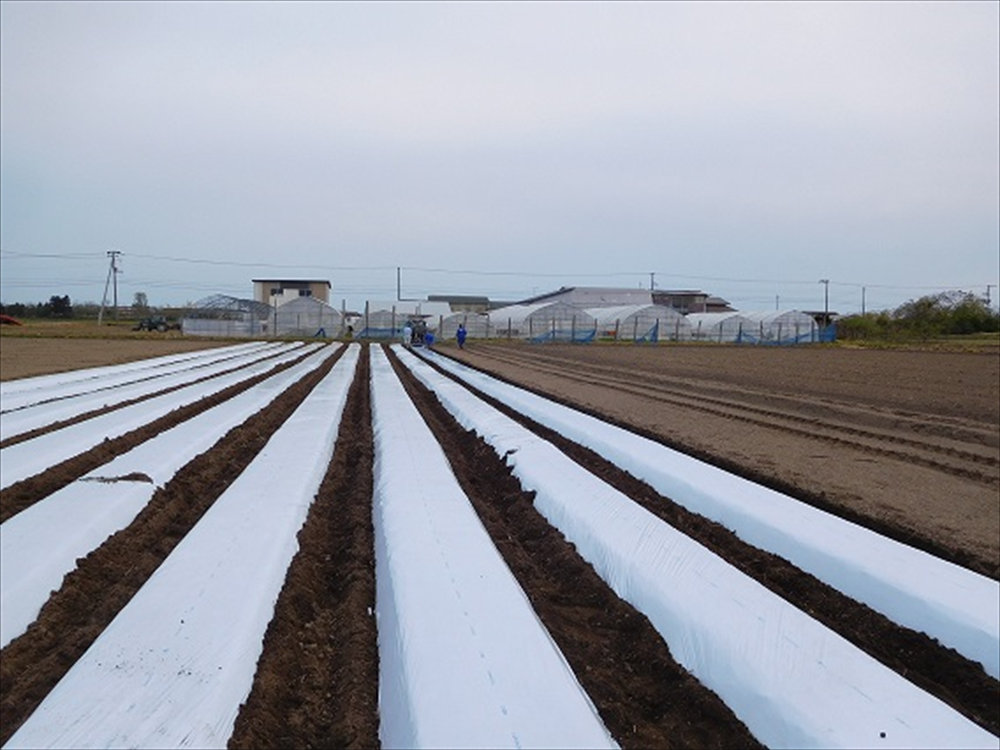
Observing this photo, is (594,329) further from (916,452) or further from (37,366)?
(916,452)

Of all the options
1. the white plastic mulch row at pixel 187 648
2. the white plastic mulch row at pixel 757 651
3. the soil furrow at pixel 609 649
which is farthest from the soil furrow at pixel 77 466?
the white plastic mulch row at pixel 757 651

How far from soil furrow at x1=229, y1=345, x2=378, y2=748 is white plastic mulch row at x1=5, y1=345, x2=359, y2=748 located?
0.20 feet

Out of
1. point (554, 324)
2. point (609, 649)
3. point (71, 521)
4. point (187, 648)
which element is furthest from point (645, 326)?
point (187, 648)

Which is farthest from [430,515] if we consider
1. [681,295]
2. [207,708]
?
[681,295]

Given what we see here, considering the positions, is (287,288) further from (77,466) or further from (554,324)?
(77,466)

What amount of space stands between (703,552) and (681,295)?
85934 mm

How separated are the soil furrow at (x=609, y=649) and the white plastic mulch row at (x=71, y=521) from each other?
209 centimetres

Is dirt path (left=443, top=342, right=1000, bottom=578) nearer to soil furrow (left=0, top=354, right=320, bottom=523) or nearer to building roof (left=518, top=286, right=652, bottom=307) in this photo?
soil furrow (left=0, top=354, right=320, bottom=523)

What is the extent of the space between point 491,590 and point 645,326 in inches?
1750

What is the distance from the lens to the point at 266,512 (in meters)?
4.72

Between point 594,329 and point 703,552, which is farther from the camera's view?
point 594,329

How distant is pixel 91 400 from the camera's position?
1053 centimetres

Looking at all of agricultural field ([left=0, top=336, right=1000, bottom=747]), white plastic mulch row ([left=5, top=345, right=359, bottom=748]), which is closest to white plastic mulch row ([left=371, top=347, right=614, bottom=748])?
agricultural field ([left=0, top=336, right=1000, bottom=747])

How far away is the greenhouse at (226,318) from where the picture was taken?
45250 mm
